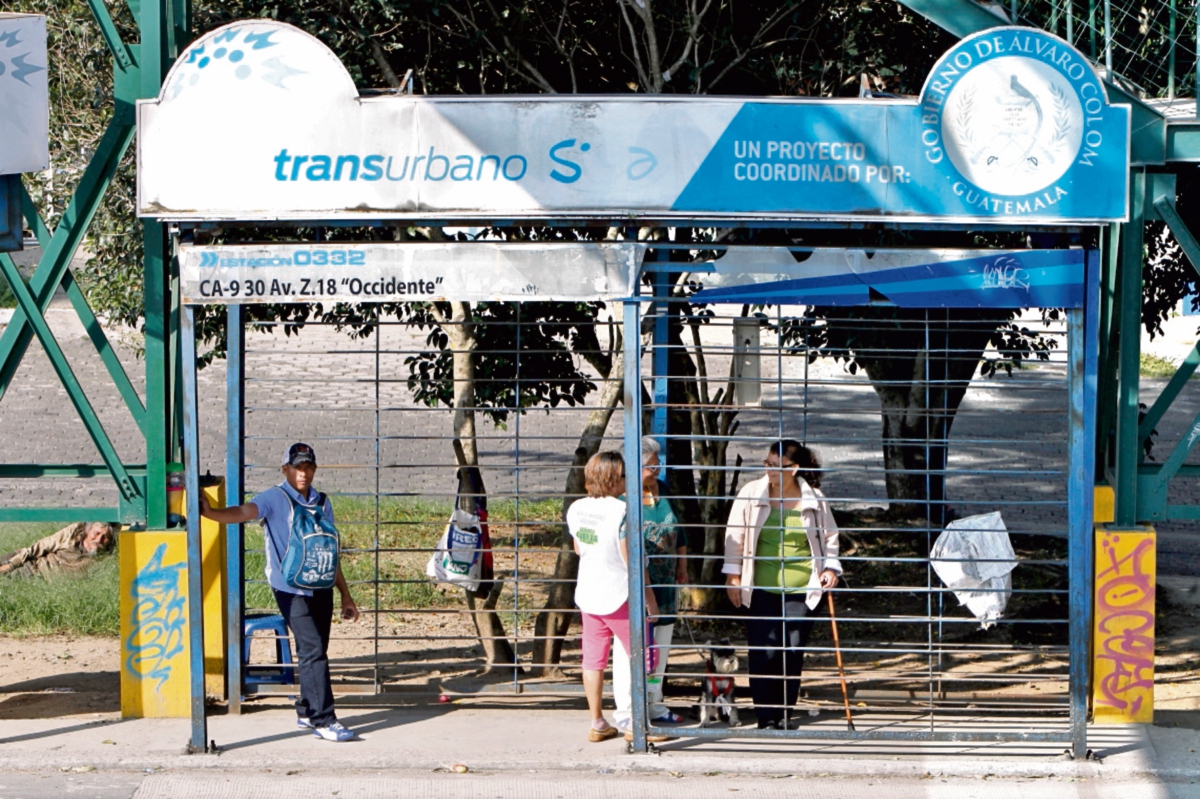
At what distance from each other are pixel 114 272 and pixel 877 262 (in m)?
5.36

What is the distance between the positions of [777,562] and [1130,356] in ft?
6.84

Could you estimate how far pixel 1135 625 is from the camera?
691 centimetres

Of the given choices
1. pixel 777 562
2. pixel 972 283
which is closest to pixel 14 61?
pixel 777 562

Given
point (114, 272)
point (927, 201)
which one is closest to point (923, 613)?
point (927, 201)

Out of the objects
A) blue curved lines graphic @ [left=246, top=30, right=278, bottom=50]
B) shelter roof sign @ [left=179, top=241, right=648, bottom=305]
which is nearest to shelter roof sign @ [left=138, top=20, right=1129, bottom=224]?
blue curved lines graphic @ [left=246, top=30, right=278, bottom=50]

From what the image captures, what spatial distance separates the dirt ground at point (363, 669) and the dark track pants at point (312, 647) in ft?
1.29

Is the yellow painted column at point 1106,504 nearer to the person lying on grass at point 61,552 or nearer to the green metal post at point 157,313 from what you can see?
the green metal post at point 157,313

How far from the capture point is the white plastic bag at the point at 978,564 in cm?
684

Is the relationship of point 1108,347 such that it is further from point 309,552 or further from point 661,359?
point 309,552

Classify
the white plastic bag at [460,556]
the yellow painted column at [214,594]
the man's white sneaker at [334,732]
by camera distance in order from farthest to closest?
1. the white plastic bag at [460,556]
2. the yellow painted column at [214,594]
3. the man's white sneaker at [334,732]

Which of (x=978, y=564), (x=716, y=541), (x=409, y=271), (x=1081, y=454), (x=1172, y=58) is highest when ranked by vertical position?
(x=1172, y=58)

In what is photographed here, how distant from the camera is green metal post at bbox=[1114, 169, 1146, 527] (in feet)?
22.5

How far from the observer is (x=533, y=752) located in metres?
6.59

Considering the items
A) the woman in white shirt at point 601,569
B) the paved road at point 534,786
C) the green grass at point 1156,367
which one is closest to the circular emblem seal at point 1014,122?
the woman in white shirt at point 601,569
